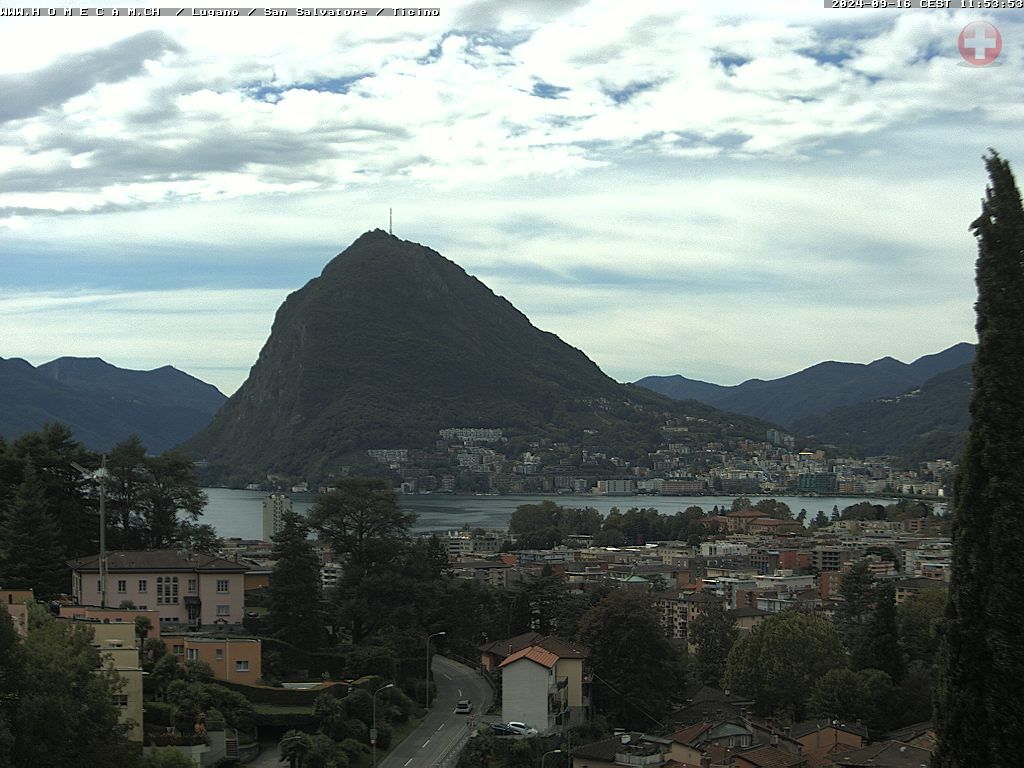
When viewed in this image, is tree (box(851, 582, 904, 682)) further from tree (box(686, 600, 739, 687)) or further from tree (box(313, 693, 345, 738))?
tree (box(313, 693, 345, 738))

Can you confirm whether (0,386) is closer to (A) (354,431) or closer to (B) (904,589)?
(A) (354,431)

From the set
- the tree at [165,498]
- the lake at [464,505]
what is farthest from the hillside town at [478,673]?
the lake at [464,505]

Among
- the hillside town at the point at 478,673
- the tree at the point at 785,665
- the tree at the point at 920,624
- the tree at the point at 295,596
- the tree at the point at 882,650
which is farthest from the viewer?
the tree at the point at 920,624

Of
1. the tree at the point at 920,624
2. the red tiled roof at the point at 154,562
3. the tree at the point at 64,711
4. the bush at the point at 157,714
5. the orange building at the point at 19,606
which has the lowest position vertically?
the tree at the point at 920,624

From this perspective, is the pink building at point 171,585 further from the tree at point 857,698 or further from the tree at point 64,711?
the tree at point 857,698

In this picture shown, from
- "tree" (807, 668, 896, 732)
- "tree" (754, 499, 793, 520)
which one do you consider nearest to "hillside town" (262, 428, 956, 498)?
"tree" (754, 499, 793, 520)

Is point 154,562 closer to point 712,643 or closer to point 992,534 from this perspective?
point 712,643
